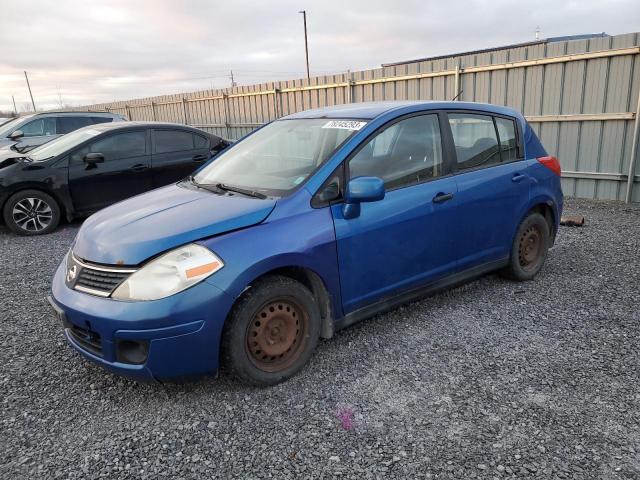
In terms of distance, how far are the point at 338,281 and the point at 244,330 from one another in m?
0.70

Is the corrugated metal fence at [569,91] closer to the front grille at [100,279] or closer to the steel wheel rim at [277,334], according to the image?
the steel wheel rim at [277,334]

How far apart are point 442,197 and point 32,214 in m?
5.84

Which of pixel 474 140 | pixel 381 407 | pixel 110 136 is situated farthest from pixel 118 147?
pixel 381 407

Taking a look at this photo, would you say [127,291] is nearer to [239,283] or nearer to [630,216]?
[239,283]

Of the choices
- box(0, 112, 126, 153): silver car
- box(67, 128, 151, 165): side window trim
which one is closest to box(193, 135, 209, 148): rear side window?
box(67, 128, 151, 165): side window trim

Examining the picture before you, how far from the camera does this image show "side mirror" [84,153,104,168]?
6.74m

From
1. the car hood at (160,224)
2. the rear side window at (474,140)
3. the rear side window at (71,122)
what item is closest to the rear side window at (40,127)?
the rear side window at (71,122)

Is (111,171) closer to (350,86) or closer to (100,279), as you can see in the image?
(100,279)

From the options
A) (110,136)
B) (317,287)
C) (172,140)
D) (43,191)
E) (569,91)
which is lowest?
(317,287)

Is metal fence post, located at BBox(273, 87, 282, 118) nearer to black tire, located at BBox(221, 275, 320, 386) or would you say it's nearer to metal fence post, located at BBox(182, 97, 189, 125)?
metal fence post, located at BBox(182, 97, 189, 125)

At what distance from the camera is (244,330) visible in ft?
8.76

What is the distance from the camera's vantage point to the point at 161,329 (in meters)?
2.45

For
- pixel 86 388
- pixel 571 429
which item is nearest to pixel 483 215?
pixel 571 429

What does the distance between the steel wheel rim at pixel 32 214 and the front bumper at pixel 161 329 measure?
4.85 metres
